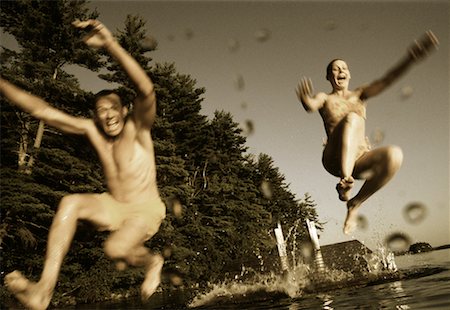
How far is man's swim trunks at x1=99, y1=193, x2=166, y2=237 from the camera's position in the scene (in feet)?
10.3

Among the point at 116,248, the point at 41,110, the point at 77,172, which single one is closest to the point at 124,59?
the point at 41,110

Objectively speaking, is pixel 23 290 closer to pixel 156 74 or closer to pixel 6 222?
pixel 6 222

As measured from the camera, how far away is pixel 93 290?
707 inches

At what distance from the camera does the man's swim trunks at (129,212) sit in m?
3.14

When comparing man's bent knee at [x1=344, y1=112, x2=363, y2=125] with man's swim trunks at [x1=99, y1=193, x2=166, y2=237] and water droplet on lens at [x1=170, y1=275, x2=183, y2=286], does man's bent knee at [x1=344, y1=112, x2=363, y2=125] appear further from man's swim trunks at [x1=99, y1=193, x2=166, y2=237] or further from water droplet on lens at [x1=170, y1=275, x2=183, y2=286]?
water droplet on lens at [x1=170, y1=275, x2=183, y2=286]

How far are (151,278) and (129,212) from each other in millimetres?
680

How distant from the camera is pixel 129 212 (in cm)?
320

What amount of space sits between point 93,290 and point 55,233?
1668 centimetres

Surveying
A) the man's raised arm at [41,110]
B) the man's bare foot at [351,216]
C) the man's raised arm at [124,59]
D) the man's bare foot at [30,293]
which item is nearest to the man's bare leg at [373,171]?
the man's bare foot at [351,216]

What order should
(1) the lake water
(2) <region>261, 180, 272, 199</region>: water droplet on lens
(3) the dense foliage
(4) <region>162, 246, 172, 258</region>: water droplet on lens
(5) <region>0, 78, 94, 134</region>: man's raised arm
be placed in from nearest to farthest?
(5) <region>0, 78, 94, 134</region>: man's raised arm < (1) the lake water < (3) the dense foliage < (4) <region>162, 246, 172, 258</region>: water droplet on lens < (2) <region>261, 180, 272, 199</region>: water droplet on lens

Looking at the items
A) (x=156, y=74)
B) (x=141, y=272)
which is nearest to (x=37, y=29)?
(x=156, y=74)

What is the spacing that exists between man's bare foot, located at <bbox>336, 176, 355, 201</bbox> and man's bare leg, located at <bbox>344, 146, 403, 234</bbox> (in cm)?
32

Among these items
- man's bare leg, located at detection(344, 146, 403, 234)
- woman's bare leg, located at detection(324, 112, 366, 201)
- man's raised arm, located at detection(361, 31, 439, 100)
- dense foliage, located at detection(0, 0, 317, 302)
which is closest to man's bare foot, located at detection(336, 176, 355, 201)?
woman's bare leg, located at detection(324, 112, 366, 201)

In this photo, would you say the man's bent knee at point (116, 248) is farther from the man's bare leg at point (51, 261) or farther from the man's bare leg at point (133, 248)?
the man's bare leg at point (51, 261)
